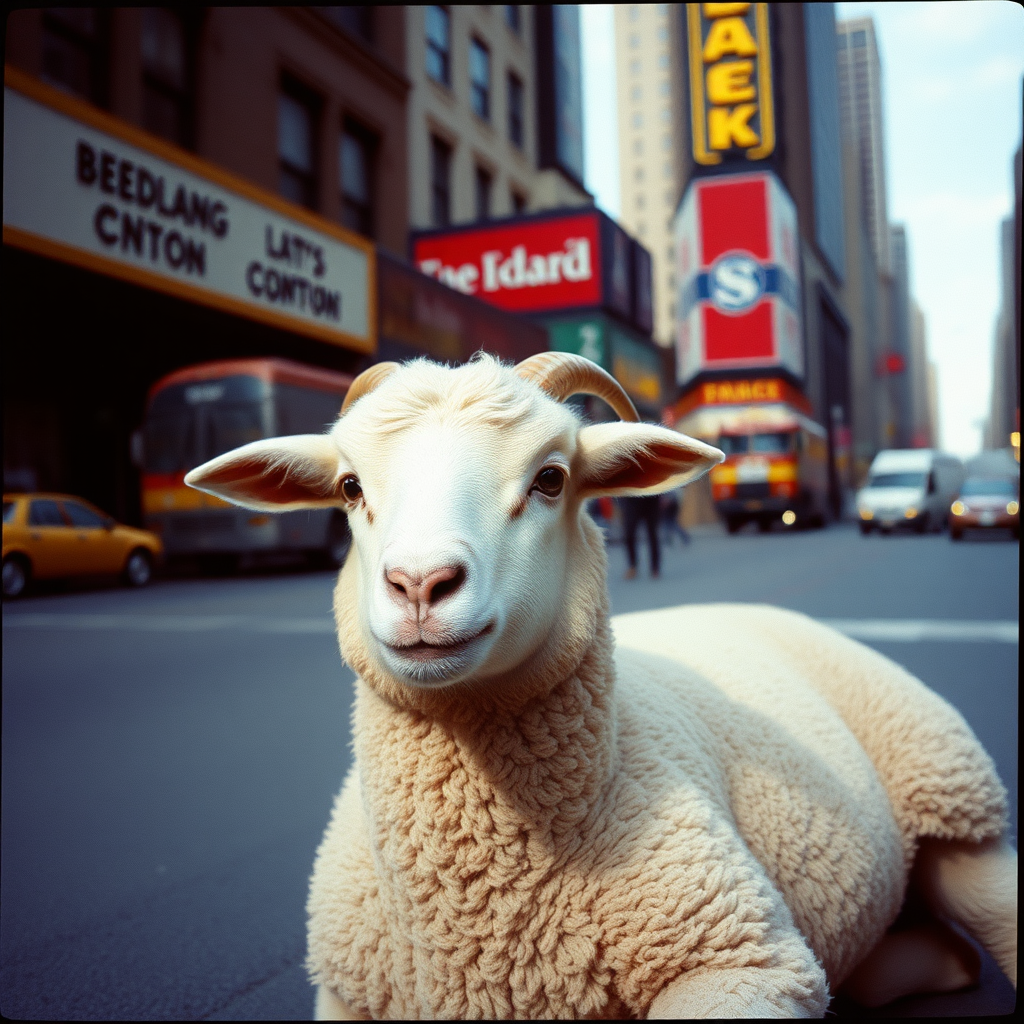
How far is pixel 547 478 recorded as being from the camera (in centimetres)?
146

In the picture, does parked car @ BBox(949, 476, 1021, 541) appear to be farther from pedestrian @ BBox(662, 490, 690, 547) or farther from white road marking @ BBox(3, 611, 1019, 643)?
white road marking @ BBox(3, 611, 1019, 643)

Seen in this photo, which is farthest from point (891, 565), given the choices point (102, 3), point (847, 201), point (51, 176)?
point (847, 201)

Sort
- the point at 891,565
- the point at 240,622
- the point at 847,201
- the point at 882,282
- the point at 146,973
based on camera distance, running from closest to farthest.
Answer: the point at 146,973 → the point at 240,622 → the point at 891,565 → the point at 847,201 → the point at 882,282

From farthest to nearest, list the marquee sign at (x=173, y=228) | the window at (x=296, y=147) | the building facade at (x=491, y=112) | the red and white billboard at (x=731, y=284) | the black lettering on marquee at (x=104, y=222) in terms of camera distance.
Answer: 1. the red and white billboard at (x=731, y=284)
2. the building facade at (x=491, y=112)
3. the window at (x=296, y=147)
4. the black lettering on marquee at (x=104, y=222)
5. the marquee sign at (x=173, y=228)

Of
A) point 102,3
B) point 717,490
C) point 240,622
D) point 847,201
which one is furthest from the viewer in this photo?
point 847,201

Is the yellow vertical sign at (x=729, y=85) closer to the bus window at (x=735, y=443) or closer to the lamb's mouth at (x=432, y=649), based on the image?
the bus window at (x=735, y=443)

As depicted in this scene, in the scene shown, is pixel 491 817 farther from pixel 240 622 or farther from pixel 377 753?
pixel 240 622

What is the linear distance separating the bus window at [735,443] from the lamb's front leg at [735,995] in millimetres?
25403

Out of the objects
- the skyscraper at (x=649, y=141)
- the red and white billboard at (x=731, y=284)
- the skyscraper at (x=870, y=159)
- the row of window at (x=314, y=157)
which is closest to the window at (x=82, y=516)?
the row of window at (x=314, y=157)

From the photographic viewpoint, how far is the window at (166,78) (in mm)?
13344

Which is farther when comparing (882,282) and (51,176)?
(882,282)

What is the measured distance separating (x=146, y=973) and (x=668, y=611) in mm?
1543

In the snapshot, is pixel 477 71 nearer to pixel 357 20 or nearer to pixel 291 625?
pixel 357 20

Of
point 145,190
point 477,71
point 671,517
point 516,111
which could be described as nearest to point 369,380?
point 145,190
